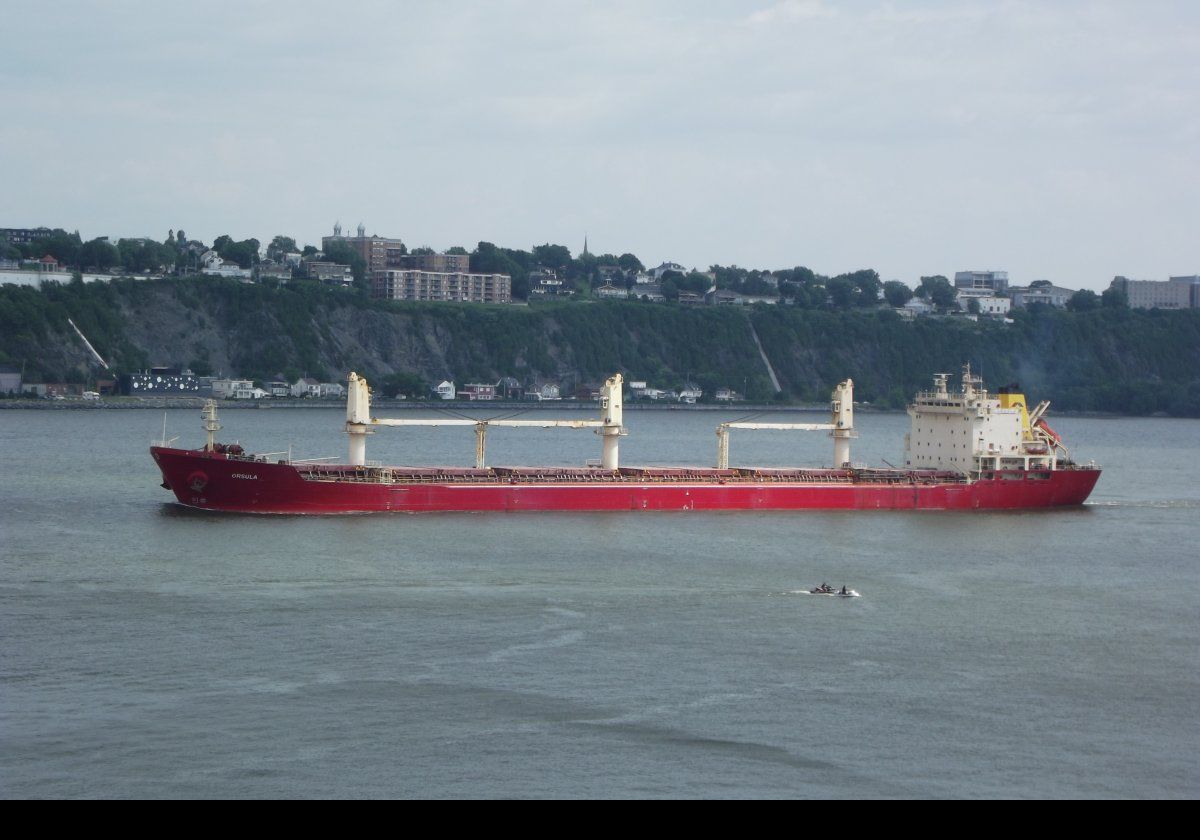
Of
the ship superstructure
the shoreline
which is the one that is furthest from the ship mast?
the shoreline

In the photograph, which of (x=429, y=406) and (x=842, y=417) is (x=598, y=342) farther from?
(x=842, y=417)

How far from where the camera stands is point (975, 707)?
24641 millimetres

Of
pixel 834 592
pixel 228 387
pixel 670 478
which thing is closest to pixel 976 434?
pixel 670 478

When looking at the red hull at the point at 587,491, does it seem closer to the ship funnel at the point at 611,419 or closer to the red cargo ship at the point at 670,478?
the red cargo ship at the point at 670,478

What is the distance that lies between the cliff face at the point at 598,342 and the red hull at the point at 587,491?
293 feet

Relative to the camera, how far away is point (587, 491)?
50469mm

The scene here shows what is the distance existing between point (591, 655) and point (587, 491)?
2290cm

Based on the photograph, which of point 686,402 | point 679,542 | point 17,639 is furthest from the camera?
point 686,402

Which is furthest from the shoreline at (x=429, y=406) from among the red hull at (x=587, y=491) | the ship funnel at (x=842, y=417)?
the red hull at (x=587, y=491)

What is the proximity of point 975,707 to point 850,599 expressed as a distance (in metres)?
10.5

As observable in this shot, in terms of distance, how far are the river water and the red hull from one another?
0.83 m
